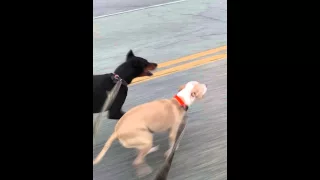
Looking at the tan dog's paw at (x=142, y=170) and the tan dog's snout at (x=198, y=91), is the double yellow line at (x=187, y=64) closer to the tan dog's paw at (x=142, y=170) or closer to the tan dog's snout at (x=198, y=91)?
the tan dog's snout at (x=198, y=91)

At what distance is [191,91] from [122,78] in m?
0.24

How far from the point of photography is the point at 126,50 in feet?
5.03

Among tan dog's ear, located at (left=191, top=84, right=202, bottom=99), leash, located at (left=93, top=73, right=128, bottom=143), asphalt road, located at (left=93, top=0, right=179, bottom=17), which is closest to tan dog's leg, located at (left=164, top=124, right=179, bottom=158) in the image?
tan dog's ear, located at (left=191, top=84, right=202, bottom=99)

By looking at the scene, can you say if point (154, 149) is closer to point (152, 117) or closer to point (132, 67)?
point (152, 117)

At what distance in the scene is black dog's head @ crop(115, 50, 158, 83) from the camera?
59.9 inches

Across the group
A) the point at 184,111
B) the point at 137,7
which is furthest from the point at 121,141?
the point at 137,7

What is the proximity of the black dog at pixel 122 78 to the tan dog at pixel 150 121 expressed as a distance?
1.7 inches

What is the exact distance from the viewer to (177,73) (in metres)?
1.57

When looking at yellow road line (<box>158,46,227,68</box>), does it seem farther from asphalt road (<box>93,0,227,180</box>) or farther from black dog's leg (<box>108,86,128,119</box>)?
black dog's leg (<box>108,86,128,119</box>)

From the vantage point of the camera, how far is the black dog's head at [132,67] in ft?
4.99

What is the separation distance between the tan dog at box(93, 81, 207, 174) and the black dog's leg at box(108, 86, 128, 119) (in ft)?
0.06

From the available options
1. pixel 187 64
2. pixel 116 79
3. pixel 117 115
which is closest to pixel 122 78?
pixel 116 79

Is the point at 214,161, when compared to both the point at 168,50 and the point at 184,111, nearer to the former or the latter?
the point at 184,111

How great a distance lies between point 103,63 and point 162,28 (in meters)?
0.24
